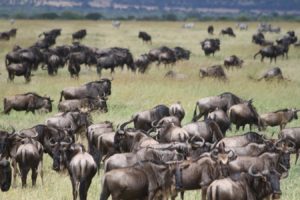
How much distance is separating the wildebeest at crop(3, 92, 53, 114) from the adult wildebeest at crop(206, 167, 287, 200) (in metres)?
12.8

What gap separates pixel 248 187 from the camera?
1092 centimetres

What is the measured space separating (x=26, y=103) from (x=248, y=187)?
523 inches

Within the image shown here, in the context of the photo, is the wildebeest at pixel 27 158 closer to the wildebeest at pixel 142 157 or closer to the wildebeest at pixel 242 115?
the wildebeest at pixel 142 157

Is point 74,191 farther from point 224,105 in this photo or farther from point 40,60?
point 40,60

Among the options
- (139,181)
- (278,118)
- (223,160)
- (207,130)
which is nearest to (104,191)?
(139,181)

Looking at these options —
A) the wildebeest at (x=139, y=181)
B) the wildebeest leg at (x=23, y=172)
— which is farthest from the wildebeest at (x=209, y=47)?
the wildebeest at (x=139, y=181)

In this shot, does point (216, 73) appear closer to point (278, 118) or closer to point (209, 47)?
point (278, 118)

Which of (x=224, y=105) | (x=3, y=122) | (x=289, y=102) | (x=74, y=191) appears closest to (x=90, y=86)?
Result: (x=3, y=122)

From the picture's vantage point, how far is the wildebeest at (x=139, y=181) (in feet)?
36.0

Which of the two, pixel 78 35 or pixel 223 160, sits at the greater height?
pixel 223 160

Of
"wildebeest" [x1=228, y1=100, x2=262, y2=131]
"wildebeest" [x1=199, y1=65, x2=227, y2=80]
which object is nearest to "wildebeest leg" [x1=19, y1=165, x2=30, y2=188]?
"wildebeest" [x1=228, y1=100, x2=262, y2=131]

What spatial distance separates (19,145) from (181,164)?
435 centimetres

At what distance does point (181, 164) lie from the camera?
470 inches

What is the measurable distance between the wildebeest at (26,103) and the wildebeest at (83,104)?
1.03 meters
